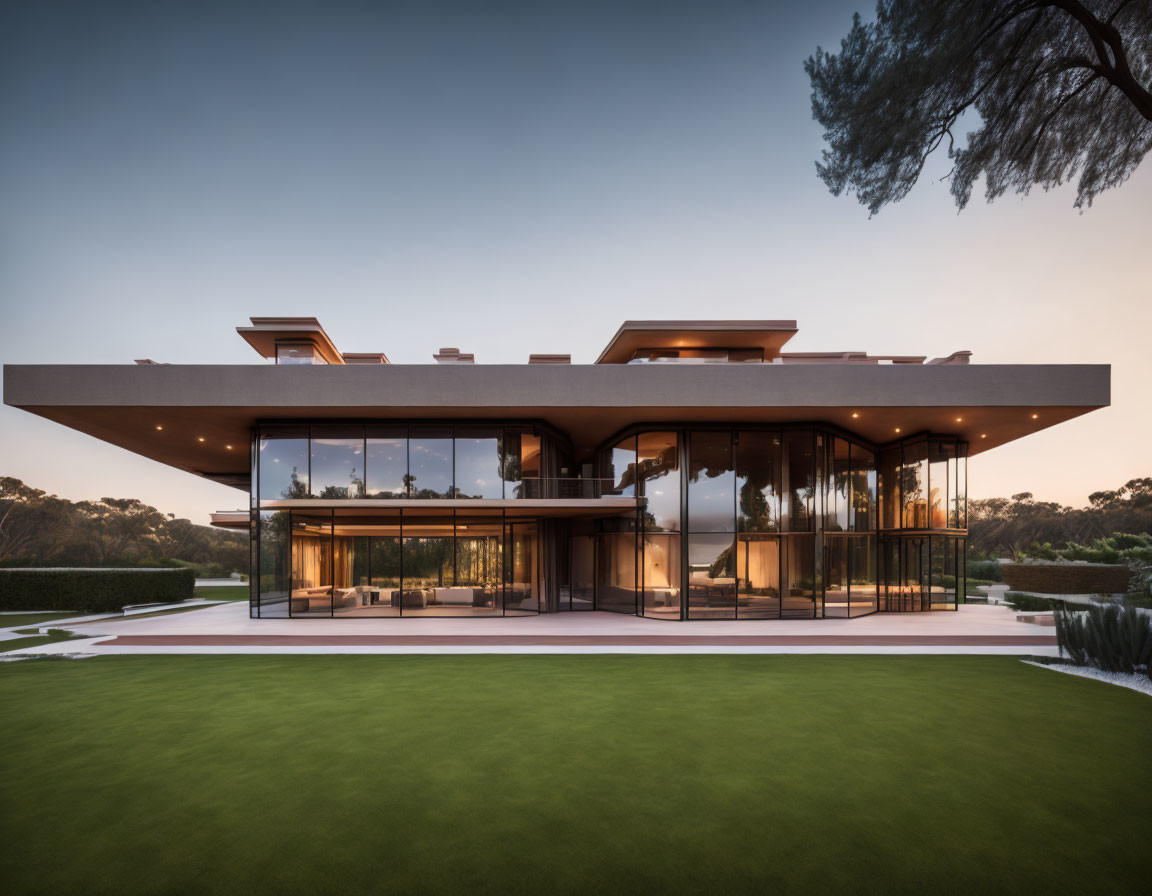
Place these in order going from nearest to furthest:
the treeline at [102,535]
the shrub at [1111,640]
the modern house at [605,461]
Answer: the shrub at [1111,640]
the modern house at [605,461]
the treeline at [102,535]

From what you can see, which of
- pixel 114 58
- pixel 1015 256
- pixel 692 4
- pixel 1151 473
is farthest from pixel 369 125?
pixel 1151 473

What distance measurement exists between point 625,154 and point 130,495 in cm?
5767

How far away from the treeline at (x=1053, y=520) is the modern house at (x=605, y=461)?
44.1 metres

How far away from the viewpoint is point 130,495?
5791 cm

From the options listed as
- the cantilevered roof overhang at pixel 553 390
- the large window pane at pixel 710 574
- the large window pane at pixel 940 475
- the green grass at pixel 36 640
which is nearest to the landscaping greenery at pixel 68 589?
the green grass at pixel 36 640

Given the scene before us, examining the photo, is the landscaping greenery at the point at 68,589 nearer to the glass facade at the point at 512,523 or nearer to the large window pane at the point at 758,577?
the glass facade at the point at 512,523

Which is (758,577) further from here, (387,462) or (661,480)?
(387,462)

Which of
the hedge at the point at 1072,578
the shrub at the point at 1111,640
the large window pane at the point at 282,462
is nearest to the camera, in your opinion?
the shrub at the point at 1111,640

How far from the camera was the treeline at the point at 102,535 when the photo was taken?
157 ft

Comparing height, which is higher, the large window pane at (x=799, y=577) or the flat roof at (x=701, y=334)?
the flat roof at (x=701, y=334)

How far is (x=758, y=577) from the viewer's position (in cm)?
1844

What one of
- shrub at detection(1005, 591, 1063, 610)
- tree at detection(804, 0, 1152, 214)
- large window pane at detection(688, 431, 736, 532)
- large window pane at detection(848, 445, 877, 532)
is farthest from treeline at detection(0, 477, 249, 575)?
shrub at detection(1005, 591, 1063, 610)

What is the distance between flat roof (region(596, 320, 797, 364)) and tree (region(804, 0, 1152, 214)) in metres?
10.6

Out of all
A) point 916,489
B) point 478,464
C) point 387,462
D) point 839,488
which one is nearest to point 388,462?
point 387,462
